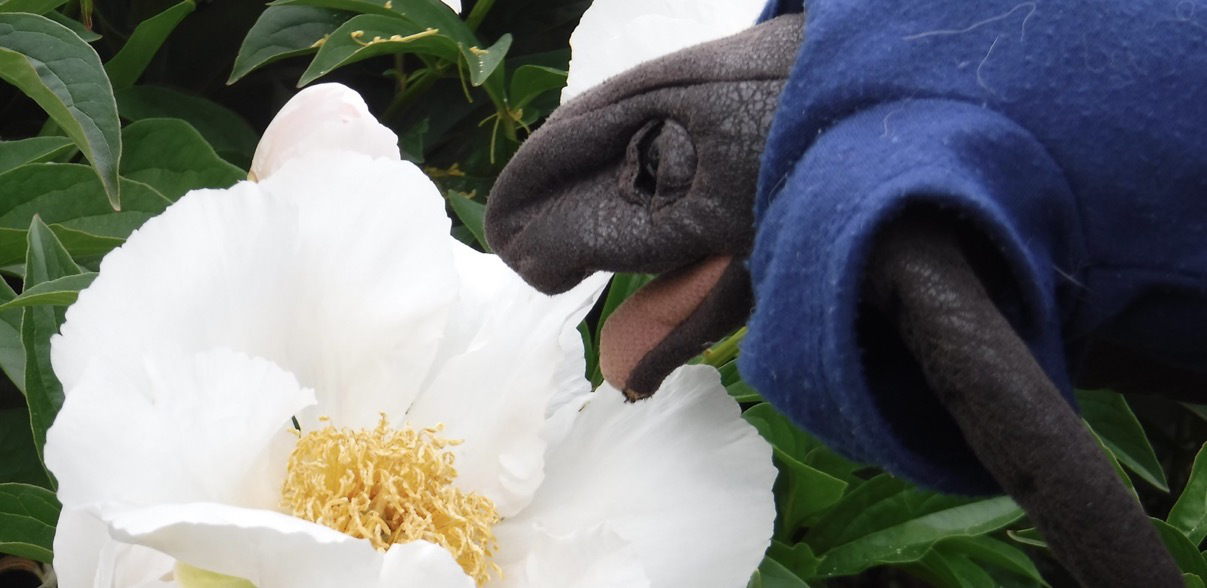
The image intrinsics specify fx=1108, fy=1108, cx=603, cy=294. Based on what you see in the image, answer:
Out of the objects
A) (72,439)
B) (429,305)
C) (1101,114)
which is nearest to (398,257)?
(429,305)

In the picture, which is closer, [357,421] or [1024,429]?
[1024,429]

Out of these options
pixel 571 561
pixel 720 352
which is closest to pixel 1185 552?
pixel 720 352

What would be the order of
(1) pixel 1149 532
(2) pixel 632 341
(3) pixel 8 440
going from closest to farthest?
(1) pixel 1149 532, (2) pixel 632 341, (3) pixel 8 440

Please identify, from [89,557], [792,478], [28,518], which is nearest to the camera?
[89,557]

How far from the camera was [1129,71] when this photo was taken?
0.27 m

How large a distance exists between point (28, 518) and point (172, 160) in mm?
203

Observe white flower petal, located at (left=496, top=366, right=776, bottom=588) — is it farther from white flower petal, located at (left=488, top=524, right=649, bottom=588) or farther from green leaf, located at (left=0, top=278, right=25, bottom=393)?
green leaf, located at (left=0, top=278, right=25, bottom=393)

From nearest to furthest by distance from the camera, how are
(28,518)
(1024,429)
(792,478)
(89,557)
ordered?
(1024,429), (89,557), (28,518), (792,478)

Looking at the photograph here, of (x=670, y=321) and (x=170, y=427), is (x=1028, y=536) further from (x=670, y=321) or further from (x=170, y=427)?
(x=170, y=427)

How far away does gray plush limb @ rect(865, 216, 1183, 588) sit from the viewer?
0.25 m

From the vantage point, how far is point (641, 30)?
0.42 m

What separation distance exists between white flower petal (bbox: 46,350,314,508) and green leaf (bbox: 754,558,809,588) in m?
0.24

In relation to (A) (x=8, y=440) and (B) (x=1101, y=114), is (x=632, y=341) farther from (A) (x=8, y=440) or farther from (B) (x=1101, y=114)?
(A) (x=8, y=440)

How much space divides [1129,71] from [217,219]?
0.28m
